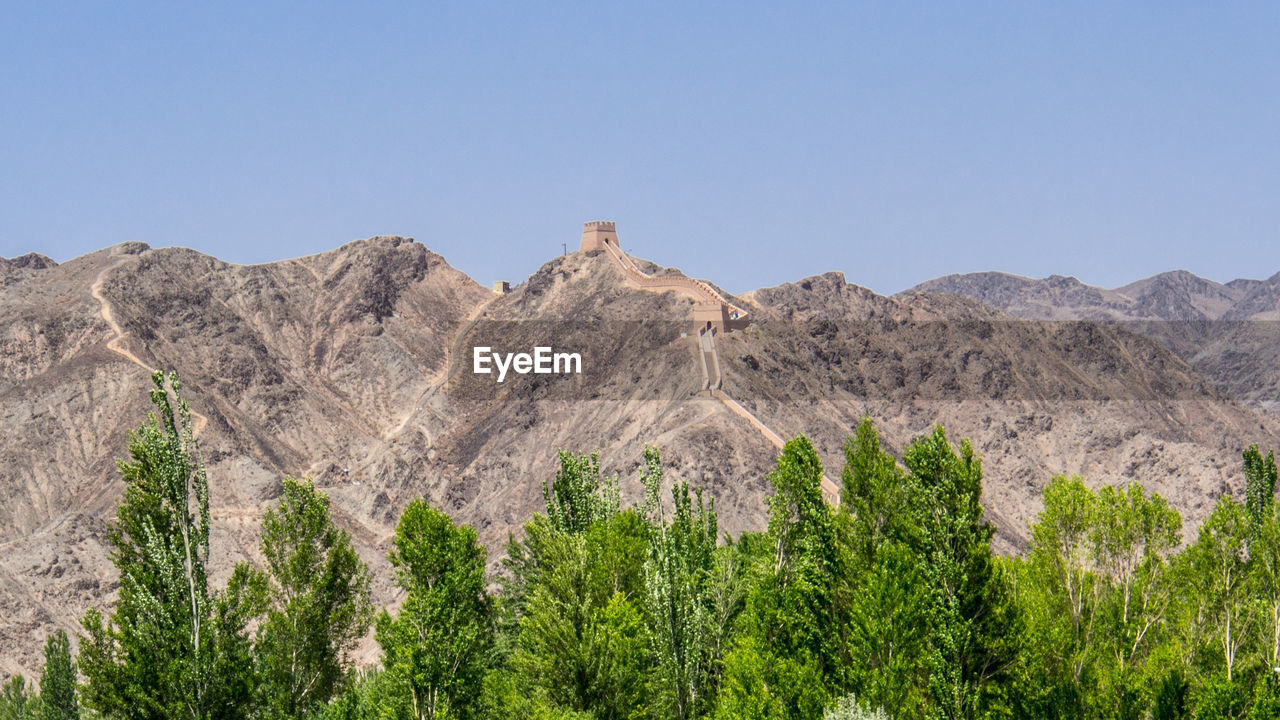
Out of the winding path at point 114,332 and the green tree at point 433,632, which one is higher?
the winding path at point 114,332

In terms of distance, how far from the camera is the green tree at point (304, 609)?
47875mm

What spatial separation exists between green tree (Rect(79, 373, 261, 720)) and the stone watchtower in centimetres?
12253

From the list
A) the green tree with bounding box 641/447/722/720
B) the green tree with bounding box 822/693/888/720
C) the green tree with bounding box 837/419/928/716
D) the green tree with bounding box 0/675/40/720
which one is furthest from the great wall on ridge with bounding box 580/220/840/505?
the green tree with bounding box 822/693/888/720

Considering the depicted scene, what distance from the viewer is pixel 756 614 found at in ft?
142

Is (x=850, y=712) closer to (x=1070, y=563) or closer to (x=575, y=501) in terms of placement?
(x=1070, y=563)

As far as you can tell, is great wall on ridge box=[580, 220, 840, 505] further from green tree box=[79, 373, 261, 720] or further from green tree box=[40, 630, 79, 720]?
green tree box=[79, 373, 261, 720]

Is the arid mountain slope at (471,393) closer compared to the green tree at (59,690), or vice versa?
the green tree at (59,690)

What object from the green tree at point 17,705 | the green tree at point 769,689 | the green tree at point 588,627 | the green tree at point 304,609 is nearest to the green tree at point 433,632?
the green tree at point 588,627

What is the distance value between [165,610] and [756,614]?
55.4 ft

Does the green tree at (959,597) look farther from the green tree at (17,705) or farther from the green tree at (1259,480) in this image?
the green tree at (17,705)

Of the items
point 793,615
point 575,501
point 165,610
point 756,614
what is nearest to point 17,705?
point 575,501

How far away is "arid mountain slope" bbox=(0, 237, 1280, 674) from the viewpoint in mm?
116750

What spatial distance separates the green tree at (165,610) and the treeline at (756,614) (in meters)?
0.07

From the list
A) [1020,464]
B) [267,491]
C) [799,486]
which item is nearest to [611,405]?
[267,491]
